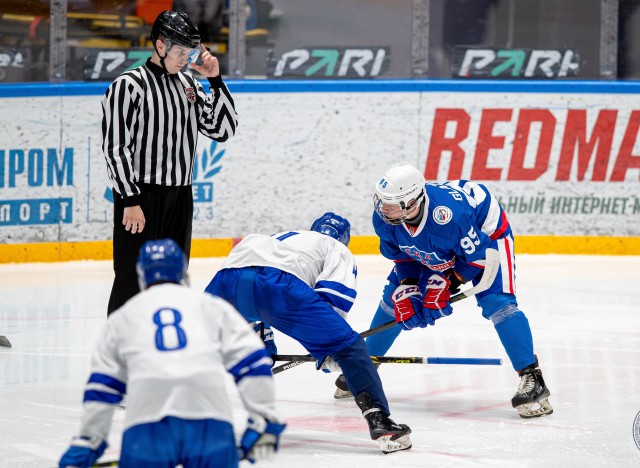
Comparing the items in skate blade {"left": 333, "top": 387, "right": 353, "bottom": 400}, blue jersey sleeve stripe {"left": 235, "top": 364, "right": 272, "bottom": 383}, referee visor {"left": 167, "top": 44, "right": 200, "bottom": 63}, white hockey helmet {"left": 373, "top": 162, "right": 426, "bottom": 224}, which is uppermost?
referee visor {"left": 167, "top": 44, "right": 200, "bottom": 63}

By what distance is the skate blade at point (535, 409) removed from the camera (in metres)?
4.35

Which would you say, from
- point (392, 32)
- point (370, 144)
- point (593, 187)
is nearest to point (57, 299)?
point (370, 144)

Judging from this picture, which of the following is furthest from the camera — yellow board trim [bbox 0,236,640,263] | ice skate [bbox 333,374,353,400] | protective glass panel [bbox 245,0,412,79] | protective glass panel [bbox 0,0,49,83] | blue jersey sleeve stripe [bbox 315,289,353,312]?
protective glass panel [bbox 245,0,412,79]

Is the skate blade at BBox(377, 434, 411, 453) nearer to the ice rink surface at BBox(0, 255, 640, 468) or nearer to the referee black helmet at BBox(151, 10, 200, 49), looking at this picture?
the ice rink surface at BBox(0, 255, 640, 468)

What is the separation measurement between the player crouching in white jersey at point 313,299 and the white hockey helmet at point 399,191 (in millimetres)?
219

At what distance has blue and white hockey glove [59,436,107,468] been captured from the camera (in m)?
2.43

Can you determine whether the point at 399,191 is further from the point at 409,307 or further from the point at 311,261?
the point at 409,307

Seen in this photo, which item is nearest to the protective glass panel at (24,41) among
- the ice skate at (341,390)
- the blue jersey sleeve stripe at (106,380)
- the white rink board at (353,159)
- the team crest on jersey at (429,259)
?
the white rink board at (353,159)

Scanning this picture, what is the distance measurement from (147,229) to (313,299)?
81 centimetres

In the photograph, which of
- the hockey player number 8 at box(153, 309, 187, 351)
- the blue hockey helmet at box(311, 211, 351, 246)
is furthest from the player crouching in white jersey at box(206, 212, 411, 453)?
the hockey player number 8 at box(153, 309, 187, 351)

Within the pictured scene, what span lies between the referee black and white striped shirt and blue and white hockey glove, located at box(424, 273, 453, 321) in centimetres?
95

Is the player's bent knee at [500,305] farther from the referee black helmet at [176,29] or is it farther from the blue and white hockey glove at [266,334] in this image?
the referee black helmet at [176,29]

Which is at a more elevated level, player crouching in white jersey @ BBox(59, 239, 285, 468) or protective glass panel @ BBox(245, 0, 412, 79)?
protective glass panel @ BBox(245, 0, 412, 79)

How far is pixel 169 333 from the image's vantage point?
243 centimetres
